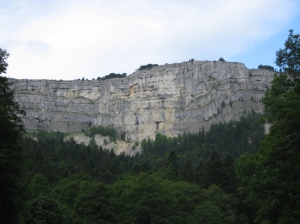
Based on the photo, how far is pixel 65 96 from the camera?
609ft

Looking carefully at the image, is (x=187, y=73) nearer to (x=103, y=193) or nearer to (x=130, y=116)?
(x=130, y=116)

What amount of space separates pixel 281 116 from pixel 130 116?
14583 centimetres

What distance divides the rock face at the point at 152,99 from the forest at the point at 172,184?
1646 inches

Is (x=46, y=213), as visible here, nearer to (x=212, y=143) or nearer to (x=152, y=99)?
(x=212, y=143)

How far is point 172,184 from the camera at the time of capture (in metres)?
61.3

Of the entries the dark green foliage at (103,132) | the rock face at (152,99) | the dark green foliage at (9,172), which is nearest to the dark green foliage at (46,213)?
the dark green foliage at (9,172)

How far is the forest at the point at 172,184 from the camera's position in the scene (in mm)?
28438

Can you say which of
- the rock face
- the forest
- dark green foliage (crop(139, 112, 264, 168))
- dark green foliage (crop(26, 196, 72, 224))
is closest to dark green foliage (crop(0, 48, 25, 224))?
the forest

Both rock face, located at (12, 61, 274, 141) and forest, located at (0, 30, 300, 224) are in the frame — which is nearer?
forest, located at (0, 30, 300, 224)

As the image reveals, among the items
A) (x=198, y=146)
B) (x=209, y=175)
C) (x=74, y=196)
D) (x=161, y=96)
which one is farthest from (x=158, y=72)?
(x=74, y=196)

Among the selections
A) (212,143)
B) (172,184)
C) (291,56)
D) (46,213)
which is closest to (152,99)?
(212,143)

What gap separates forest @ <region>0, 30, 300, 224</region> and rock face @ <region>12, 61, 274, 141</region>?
41.8 meters

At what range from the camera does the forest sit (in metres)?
28.4

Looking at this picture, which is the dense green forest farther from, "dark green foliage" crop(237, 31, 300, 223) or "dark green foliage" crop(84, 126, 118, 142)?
"dark green foliage" crop(84, 126, 118, 142)
